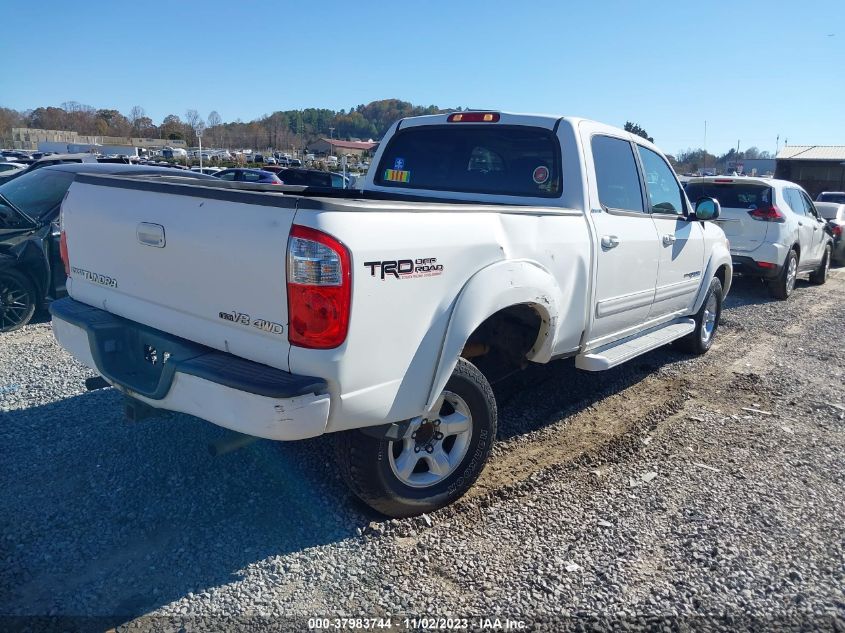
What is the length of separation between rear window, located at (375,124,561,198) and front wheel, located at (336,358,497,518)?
1.65 m

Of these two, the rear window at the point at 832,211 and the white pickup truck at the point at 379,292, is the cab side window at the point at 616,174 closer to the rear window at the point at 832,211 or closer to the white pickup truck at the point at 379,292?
the white pickup truck at the point at 379,292

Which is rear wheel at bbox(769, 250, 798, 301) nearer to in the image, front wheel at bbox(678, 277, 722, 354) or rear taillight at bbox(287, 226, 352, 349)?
front wheel at bbox(678, 277, 722, 354)

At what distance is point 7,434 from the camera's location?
13.9 feet

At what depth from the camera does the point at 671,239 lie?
18.1 feet

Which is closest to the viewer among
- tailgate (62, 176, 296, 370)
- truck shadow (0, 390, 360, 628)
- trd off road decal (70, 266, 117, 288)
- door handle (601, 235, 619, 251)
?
tailgate (62, 176, 296, 370)

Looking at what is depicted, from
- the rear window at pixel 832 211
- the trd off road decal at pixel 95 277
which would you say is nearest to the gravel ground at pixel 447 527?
the trd off road decal at pixel 95 277

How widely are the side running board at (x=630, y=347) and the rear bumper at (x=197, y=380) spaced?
92.5 inches

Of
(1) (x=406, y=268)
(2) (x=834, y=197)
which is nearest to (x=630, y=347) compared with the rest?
(1) (x=406, y=268)

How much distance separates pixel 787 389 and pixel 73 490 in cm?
571

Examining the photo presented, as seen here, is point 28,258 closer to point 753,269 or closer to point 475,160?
point 475,160

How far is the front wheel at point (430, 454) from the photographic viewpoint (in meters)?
3.20

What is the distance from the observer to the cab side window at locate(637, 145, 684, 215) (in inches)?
213

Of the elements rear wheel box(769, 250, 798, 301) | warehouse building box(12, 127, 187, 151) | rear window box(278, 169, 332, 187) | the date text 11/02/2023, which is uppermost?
warehouse building box(12, 127, 187, 151)

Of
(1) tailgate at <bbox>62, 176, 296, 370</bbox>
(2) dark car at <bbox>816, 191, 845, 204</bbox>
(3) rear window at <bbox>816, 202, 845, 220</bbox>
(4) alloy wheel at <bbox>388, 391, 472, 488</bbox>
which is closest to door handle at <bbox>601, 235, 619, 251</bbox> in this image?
(4) alloy wheel at <bbox>388, 391, 472, 488</bbox>
